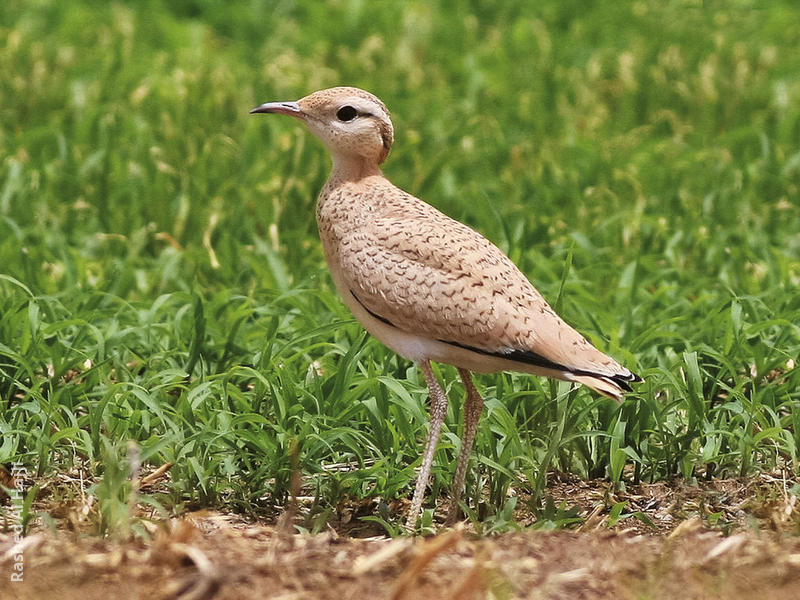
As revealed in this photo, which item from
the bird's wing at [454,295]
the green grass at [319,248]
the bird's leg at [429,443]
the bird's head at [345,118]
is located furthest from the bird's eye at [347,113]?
the bird's leg at [429,443]

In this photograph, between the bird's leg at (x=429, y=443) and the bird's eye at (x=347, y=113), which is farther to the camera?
the bird's eye at (x=347, y=113)

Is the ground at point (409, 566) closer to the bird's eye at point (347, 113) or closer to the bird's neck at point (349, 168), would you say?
the bird's neck at point (349, 168)

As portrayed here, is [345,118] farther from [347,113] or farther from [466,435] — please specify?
[466,435]

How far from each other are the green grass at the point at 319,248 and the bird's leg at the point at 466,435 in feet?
0.33

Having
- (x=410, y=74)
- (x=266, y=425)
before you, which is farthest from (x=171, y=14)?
(x=266, y=425)

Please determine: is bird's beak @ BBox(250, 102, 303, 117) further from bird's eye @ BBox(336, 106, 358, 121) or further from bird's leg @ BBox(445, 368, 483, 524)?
bird's leg @ BBox(445, 368, 483, 524)

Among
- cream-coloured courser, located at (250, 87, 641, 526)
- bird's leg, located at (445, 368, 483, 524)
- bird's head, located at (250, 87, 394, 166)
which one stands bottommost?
bird's leg, located at (445, 368, 483, 524)

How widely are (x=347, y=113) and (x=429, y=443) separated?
3.93ft

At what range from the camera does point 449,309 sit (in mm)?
4320

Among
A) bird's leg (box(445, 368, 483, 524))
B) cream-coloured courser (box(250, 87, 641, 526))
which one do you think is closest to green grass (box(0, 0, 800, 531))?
bird's leg (box(445, 368, 483, 524))

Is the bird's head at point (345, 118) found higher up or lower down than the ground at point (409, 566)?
higher up

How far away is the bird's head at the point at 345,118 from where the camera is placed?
4.72 metres

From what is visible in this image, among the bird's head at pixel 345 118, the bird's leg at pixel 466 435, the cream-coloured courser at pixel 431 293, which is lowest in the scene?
the bird's leg at pixel 466 435

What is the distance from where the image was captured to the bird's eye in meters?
4.73
